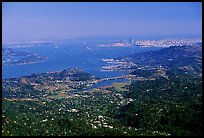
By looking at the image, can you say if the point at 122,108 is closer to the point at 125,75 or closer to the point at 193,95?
the point at 193,95

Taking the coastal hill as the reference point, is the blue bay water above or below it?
below

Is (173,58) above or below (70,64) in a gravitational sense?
above

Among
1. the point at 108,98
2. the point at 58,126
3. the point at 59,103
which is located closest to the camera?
the point at 58,126

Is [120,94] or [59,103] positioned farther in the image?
[120,94]

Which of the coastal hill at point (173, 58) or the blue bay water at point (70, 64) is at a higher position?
the coastal hill at point (173, 58)

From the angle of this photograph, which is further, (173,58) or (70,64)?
(70,64)

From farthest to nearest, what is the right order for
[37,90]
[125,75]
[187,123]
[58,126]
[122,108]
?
[125,75] < [37,90] < [122,108] < [58,126] < [187,123]

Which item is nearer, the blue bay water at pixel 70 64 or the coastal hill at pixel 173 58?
the coastal hill at pixel 173 58

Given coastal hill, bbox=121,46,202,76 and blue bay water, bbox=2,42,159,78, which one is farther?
blue bay water, bbox=2,42,159,78

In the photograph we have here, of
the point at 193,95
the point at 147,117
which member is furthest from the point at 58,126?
the point at 193,95

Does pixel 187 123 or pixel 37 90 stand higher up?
pixel 187 123

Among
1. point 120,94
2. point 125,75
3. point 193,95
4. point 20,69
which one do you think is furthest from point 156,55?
point 193,95
